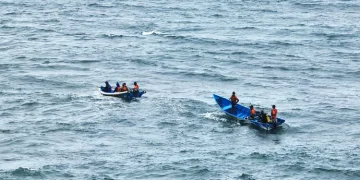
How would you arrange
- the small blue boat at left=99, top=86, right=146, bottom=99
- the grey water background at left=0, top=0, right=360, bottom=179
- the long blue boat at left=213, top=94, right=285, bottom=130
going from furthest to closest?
1. the small blue boat at left=99, top=86, right=146, bottom=99
2. the long blue boat at left=213, top=94, right=285, bottom=130
3. the grey water background at left=0, top=0, right=360, bottom=179

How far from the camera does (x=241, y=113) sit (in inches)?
2416

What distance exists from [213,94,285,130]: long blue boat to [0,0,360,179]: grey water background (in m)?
0.65

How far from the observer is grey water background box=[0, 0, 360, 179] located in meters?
50.8

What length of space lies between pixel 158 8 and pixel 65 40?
33.1 m

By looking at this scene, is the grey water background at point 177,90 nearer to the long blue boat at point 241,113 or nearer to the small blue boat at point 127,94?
the small blue boat at point 127,94

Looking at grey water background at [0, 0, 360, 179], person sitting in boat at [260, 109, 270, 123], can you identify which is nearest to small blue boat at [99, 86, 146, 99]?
grey water background at [0, 0, 360, 179]

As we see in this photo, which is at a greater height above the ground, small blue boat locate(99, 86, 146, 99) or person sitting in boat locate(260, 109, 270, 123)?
small blue boat locate(99, 86, 146, 99)

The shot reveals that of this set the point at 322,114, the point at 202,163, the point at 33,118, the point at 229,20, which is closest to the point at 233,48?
the point at 229,20

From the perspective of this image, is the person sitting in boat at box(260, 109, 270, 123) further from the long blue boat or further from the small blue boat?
the small blue boat

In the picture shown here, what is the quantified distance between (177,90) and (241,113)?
1092cm

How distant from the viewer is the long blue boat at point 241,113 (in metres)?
57.2

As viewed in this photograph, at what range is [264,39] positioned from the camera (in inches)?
3927

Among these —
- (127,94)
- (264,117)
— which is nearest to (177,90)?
(127,94)

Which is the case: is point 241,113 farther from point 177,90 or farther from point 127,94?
point 127,94
